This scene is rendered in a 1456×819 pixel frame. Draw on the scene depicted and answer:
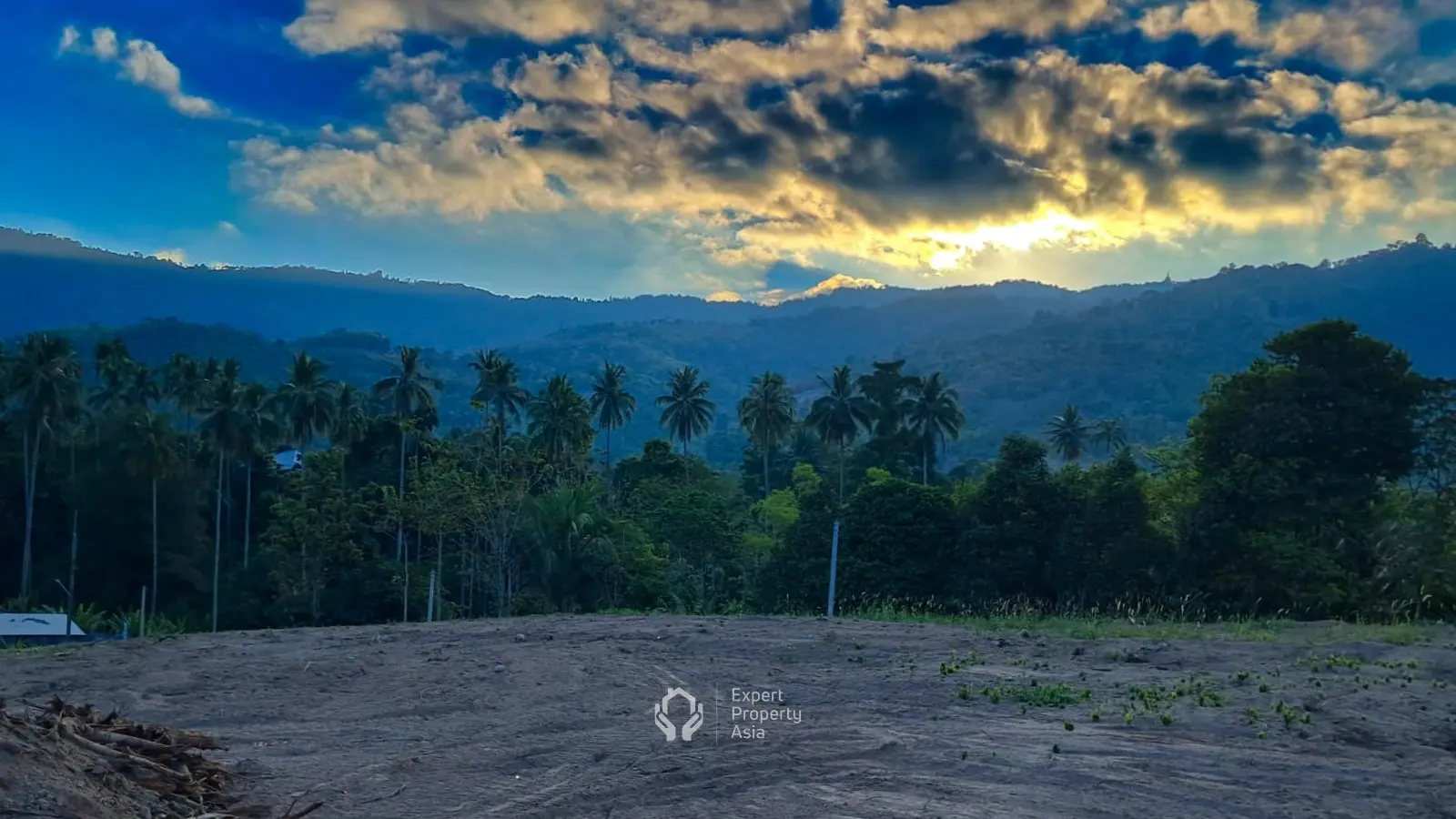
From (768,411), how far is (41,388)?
123 ft

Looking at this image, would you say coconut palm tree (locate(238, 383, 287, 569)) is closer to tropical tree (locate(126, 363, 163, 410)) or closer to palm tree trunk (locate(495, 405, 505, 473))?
tropical tree (locate(126, 363, 163, 410))

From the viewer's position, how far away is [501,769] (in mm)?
8977

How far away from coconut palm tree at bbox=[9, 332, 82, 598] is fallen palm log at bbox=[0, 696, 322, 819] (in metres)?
40.1

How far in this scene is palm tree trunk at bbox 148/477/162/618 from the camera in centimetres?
4231

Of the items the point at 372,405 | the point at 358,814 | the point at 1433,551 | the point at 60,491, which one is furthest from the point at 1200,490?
the point at 372,405

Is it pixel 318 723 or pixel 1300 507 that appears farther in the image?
pixel 1300 507

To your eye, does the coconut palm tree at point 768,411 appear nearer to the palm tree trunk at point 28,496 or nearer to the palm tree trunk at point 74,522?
the palm tree trunk at point 74,522

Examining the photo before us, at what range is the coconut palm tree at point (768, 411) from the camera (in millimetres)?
60656

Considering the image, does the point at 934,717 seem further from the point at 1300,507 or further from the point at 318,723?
the point at 1300,507

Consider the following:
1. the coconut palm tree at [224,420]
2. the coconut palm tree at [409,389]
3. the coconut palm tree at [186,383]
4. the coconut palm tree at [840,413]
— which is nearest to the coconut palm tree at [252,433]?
the coconut palm tree at [224,420]

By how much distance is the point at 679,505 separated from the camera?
39656 mm

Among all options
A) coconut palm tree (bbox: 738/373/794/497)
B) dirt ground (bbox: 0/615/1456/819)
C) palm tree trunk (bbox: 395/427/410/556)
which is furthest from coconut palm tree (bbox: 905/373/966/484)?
dirt ground (bbox: 0/615/1456/819)

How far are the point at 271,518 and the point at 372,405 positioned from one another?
1874 cm

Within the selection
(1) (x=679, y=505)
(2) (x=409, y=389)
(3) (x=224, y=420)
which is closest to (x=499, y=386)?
(2) (x=409, y=389)
